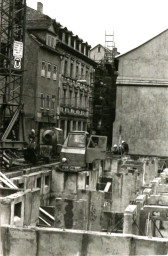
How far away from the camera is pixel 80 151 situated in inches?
888

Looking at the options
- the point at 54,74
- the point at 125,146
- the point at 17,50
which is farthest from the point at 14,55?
the point at 54,74

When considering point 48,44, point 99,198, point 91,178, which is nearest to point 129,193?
point 91,178

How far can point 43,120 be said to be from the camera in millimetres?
38781

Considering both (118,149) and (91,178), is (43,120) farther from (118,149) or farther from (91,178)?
(91,178)

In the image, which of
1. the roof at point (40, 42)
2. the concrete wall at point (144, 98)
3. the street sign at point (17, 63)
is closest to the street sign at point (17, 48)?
the street sign at point (17, 63)

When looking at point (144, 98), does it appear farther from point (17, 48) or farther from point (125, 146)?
point (17, 48)

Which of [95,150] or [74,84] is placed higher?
→ [74,84]

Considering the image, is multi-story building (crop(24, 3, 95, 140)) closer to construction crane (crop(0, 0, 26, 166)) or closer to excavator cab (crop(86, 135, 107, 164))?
construction crane (crop(0, 0, 26, 166))

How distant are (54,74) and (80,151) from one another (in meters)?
20.1

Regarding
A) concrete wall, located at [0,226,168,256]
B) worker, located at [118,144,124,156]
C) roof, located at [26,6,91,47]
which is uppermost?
roof, located at [26,6,91,47]

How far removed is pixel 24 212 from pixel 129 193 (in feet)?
27.0

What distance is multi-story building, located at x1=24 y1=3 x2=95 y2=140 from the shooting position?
3744cm

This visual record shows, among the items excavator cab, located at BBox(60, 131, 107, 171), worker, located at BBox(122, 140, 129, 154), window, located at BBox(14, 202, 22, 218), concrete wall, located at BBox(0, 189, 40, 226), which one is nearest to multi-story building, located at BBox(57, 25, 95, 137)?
worker, located at BBox(122, 140, 129, 154)

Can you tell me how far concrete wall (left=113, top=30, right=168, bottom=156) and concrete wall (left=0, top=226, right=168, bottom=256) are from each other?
2063 cm
